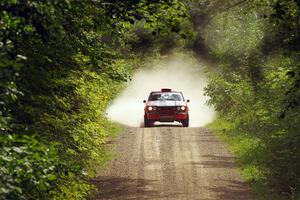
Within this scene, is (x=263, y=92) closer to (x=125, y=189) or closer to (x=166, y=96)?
(x=125, y=189)

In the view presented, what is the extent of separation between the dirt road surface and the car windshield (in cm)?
374

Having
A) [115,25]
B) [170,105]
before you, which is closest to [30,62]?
[115,25]

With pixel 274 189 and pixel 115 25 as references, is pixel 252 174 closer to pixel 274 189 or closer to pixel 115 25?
pixel 274 189

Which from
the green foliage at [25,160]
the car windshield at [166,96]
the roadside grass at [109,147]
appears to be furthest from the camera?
the car windshield at [166,96]

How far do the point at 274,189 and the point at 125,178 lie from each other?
14.0 ft

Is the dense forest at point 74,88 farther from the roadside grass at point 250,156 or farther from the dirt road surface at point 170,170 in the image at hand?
the dirt road surface at point 170,170

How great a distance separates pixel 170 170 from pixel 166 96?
42.3 ft

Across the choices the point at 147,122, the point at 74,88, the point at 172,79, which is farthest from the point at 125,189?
the point at 172,79

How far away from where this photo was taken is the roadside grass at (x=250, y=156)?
1895 centimetres

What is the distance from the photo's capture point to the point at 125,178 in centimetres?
2092

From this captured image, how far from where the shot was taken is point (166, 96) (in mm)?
34656

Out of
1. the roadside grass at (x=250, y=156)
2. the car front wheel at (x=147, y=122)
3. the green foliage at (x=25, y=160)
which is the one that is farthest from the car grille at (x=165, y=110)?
the green foliage at (x=25, y=160)

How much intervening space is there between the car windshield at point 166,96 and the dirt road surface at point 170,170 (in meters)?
3.74

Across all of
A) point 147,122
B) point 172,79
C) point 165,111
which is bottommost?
point 147,122
